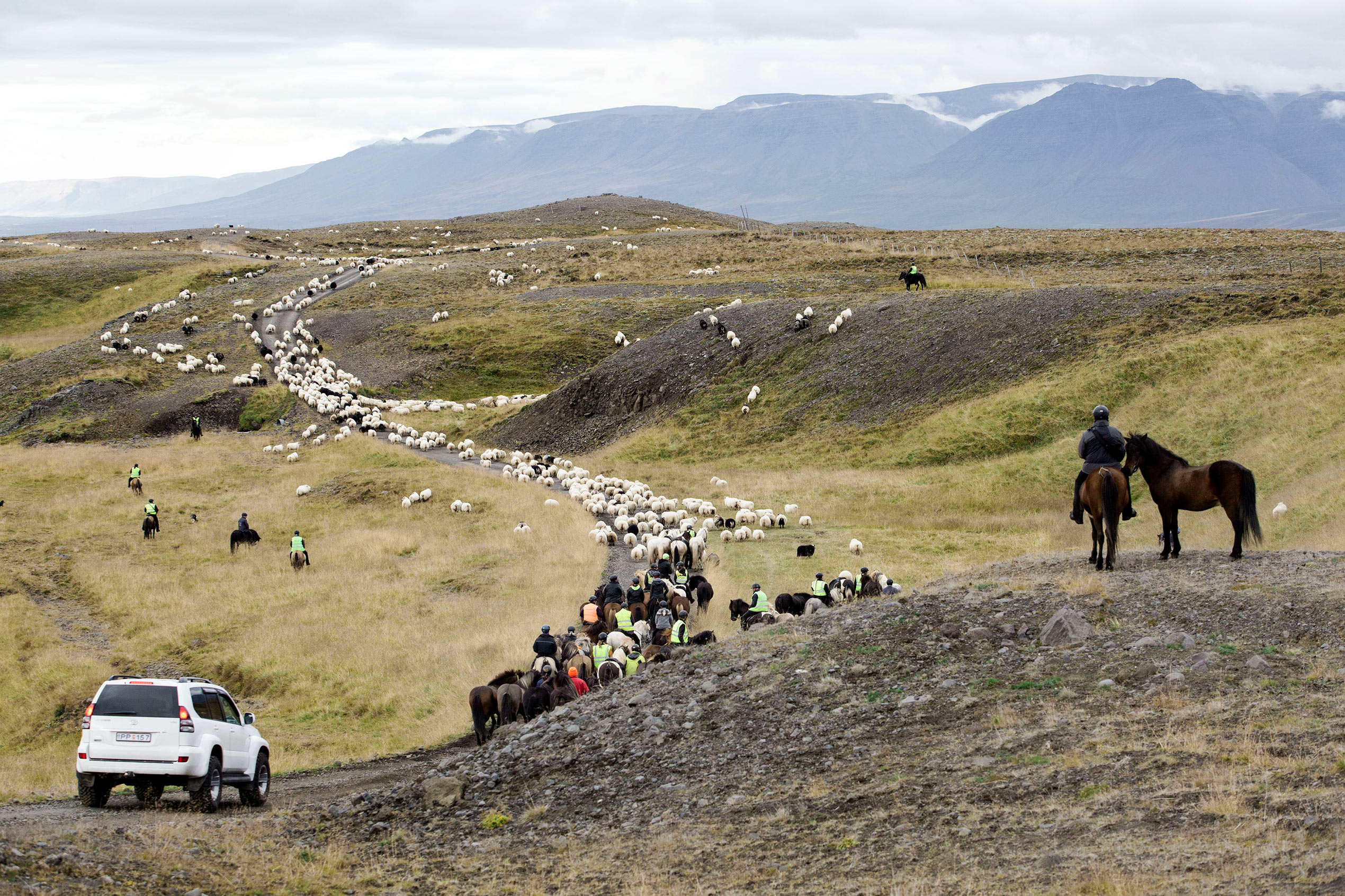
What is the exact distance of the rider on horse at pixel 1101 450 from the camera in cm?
1962

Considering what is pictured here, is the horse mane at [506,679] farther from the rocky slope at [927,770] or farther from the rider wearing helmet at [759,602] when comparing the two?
the rider wearing helmet at [759,602]

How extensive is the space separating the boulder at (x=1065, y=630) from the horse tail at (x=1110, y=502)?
330 cm

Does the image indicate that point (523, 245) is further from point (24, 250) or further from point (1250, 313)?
point (1250, 313)

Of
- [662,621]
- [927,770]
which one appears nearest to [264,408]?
[662,621]

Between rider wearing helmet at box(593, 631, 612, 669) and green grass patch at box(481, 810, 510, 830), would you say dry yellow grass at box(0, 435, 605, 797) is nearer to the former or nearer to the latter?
rider wearing helmet at box(593, 631, 612, 669)

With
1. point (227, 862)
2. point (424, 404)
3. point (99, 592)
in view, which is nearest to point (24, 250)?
point (424, 404)

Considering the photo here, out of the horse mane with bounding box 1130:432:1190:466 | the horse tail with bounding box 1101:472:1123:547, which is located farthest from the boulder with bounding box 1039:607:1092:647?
the horse mane with bounding box 1130:432:1190:466

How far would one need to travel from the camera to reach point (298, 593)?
33281 mm

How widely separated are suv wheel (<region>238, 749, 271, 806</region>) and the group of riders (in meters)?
20.1

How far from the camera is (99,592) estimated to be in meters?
34.6

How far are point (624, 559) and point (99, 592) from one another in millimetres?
16678

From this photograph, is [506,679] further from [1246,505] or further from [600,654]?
[1246,505]

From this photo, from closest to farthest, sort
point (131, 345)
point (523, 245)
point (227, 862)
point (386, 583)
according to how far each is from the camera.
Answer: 1. point (227, 862)
2. point (386, 583)
3. point (131, 345)
4. point (523, 245)

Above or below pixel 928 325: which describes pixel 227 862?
below
